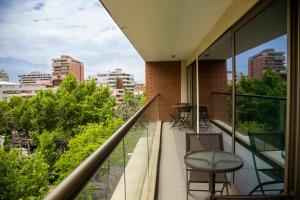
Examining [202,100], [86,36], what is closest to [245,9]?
[202,100]

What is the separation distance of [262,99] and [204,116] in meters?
4.12

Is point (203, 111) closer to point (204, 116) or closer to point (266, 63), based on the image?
point (204, 116)

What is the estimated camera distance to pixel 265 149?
2297 millimetres

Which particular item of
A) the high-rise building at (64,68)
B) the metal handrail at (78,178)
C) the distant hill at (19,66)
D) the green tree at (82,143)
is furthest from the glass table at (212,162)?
the distant hill at (19,66)

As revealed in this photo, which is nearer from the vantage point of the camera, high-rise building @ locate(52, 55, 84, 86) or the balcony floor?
the balcony floor

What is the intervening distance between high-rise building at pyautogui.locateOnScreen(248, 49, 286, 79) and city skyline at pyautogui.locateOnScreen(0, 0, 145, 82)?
61.4 meters

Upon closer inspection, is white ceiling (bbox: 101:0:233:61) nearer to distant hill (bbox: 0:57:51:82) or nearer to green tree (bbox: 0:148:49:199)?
green tree (bbox: 0:148:49:199)

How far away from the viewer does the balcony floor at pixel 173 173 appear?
10.9ft

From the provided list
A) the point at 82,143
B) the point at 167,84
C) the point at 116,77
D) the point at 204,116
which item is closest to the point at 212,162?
the point at 204,116

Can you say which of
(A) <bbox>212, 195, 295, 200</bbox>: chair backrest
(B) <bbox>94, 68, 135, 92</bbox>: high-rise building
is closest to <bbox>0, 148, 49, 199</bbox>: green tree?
(A) <bbox>212, 195, 295, 200</bbox>: chair backrest

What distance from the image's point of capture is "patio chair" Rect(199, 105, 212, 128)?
20.0ft

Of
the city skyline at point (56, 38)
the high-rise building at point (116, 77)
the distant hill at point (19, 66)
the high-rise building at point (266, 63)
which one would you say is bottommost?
the high-rise building at point (266, 63)

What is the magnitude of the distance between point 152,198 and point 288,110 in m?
1.85

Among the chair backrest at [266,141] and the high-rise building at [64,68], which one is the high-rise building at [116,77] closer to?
the high-rise building at [64,68]
